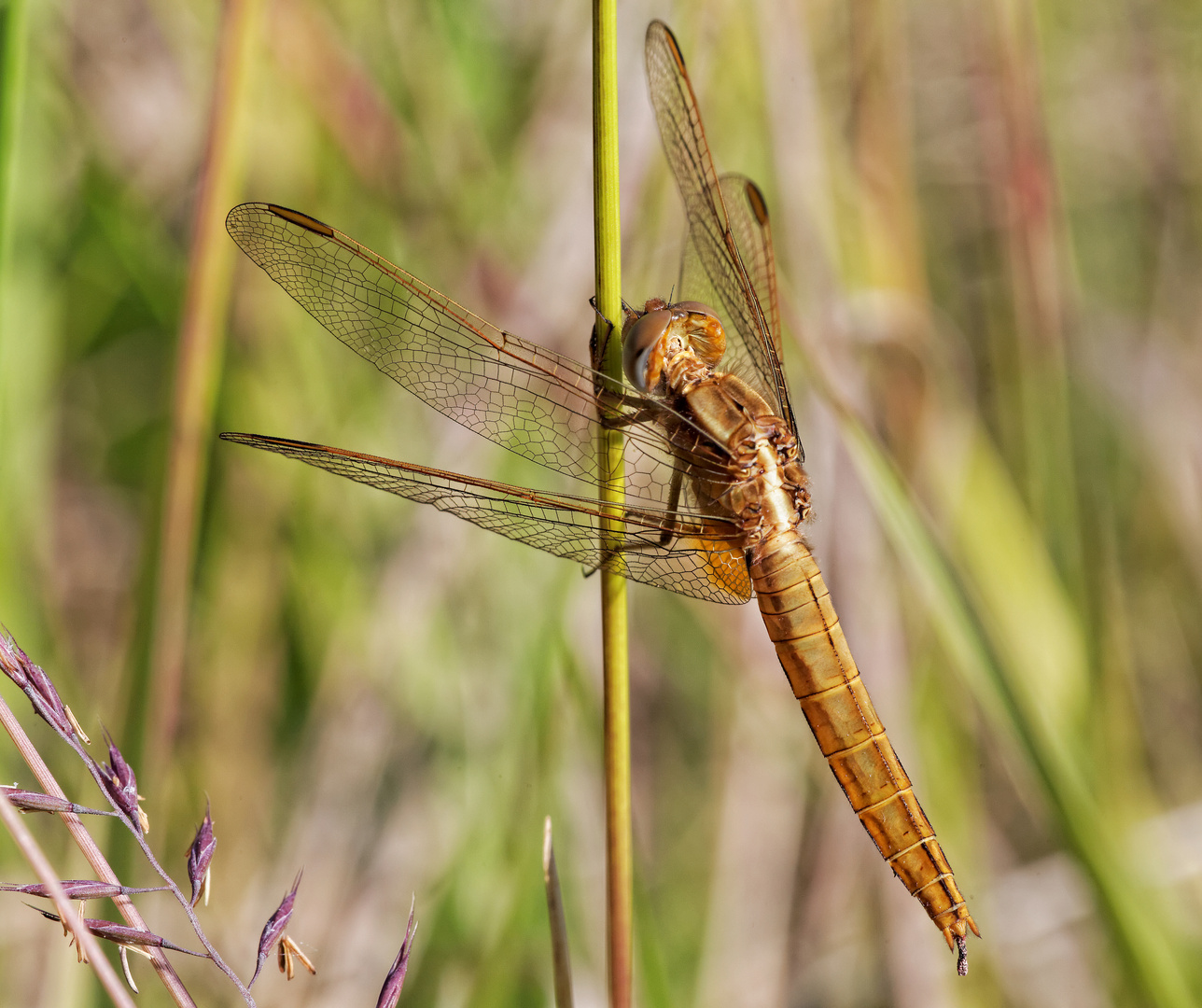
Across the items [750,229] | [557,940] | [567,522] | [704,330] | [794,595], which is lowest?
[557,940]

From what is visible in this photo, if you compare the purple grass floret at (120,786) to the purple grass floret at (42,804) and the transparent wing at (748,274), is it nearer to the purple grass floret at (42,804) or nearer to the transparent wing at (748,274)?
the purple grass floret at (42,804)

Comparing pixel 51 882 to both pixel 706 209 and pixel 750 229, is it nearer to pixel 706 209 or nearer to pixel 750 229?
pixel 706 209

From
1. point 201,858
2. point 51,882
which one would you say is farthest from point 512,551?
point 51,882

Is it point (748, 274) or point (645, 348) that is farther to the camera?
point (748, 274)

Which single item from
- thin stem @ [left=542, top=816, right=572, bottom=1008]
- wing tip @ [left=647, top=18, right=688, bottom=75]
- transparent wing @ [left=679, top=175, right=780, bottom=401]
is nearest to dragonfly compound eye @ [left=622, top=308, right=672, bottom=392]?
A: transparent wing @ [left=679, top=175, right=780, bottom=401]

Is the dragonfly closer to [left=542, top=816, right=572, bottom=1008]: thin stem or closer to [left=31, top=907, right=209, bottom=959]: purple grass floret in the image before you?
[left=542, top=816, right=572, bottom=1008]: thin stem

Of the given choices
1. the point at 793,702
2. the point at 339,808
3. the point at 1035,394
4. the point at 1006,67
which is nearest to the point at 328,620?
the point at 339,808

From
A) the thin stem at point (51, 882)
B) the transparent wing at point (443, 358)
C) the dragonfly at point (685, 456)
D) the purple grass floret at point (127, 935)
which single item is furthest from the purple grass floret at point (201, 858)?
the transparent wing at point (443, 358)
